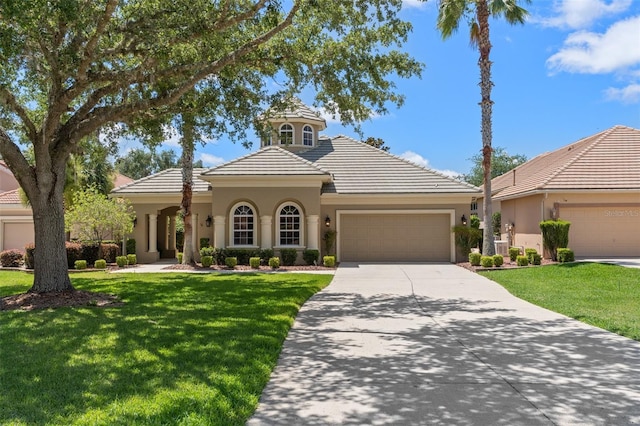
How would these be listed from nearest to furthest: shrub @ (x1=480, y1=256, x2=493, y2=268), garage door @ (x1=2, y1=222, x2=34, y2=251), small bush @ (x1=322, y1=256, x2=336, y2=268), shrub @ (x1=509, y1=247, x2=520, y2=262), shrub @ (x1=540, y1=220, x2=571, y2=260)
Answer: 1. shrub @ (x1=480, y1=256, x2=493, y2=268)
2. shrub @ (x1=540, y1=220, x2=571, y2=260)
3. small bush @ (x1=322, y1=256, x2=336, y2=268)
4. shrub @ (x1=509, y1=247, x2=520, y2=262)
5. garage door @ (x1=2, y1=222, x2=34, y2=251)

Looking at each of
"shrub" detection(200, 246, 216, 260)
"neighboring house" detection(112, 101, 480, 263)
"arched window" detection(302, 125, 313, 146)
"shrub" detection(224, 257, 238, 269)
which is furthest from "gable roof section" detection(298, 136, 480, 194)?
"shrub" detection(200, 246, 216, 260)

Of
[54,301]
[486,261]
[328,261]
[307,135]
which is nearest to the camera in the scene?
[54,301]

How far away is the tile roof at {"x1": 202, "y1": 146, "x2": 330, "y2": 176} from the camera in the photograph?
19484 millimetres

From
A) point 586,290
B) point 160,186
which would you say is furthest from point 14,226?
point 586,290

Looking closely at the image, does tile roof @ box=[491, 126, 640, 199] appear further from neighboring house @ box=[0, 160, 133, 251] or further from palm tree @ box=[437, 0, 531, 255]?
neighboring house @ box=[0, 160, 133, 251]

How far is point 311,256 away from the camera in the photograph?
63.8 ft

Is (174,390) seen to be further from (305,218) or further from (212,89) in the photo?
(305,218)

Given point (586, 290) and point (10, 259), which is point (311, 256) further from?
point (10, 259)

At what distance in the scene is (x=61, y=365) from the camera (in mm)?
5672

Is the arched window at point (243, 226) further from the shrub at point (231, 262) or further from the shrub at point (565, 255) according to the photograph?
the shrub at point (565, 255)

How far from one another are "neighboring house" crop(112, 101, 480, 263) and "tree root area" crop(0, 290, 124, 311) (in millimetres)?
9366

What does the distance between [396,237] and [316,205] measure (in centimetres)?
407

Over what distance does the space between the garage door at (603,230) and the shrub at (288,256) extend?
11.1 metres

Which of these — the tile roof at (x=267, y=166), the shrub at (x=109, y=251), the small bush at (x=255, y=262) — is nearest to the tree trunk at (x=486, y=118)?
the tile roof at (x=267, y=166)
